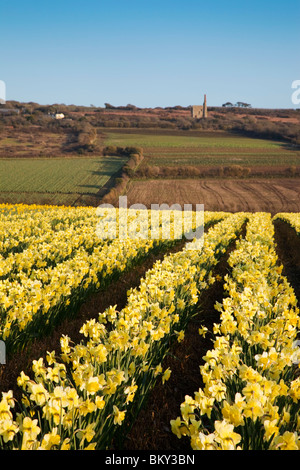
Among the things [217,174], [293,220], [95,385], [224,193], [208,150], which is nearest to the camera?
[95,385]

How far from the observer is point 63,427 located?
8.61 ft

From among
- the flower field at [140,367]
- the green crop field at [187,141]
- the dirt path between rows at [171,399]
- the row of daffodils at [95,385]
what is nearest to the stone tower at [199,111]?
the green crop field at [187,141]

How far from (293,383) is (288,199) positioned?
44.0m

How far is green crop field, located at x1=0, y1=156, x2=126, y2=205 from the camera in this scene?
41.7 meters

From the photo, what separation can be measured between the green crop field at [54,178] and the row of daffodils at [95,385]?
37.0m

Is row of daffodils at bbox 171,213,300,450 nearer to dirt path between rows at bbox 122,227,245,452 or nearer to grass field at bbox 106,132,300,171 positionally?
dirt path between rows at bbox 122,227,245,452

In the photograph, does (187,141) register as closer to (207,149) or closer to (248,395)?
(207,149)

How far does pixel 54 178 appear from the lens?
1962 inches

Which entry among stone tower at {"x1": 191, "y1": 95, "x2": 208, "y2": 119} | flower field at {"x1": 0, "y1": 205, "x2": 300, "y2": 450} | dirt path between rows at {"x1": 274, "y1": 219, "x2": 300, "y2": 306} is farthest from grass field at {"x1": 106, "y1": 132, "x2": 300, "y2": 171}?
flower field at {"x1": 0, "y1": 205, "x2": 300, "y2": 450}

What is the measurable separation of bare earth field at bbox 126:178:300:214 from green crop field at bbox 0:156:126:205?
253 inches

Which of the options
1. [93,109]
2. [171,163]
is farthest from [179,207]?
[93,109]

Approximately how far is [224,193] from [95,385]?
147ft

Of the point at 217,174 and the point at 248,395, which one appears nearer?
the point at 248,395

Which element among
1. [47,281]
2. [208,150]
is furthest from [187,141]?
[47,281]
